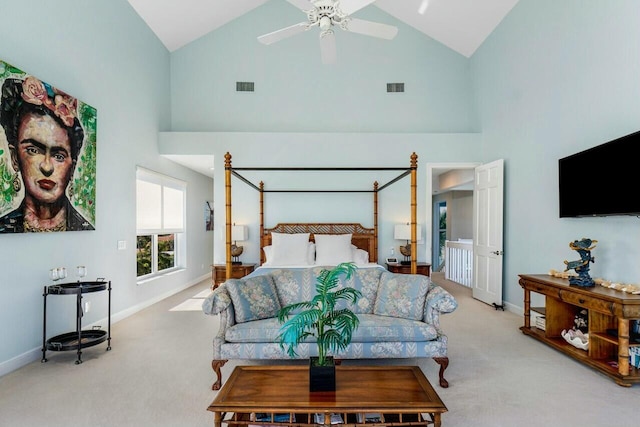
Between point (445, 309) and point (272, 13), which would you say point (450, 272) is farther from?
point (272, 13)

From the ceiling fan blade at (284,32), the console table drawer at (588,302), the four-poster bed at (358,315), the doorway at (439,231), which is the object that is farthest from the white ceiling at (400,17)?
the doorway at (439,231)

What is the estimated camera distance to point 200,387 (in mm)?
2814

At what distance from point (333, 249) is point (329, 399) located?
377cm

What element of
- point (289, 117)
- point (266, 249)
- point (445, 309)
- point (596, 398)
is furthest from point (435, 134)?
point (596, 398)

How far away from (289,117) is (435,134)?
8.61ft

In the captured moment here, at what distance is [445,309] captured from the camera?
2.89 m

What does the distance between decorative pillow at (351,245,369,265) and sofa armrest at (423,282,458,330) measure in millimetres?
2567

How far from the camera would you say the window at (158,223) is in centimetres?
576

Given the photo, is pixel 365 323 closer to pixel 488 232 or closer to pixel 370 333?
pixel 370 333

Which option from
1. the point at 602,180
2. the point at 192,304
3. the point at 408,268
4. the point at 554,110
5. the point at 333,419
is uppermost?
the point at 554,110

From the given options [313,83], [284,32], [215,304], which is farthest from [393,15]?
[215,304]

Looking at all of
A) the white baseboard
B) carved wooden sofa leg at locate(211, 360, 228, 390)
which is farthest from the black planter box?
the white baseboard

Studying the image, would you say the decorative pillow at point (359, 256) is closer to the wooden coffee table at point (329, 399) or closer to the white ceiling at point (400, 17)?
the wooden coffee table at point (329, 399)

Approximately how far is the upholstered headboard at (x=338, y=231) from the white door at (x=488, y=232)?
1.70 metres
